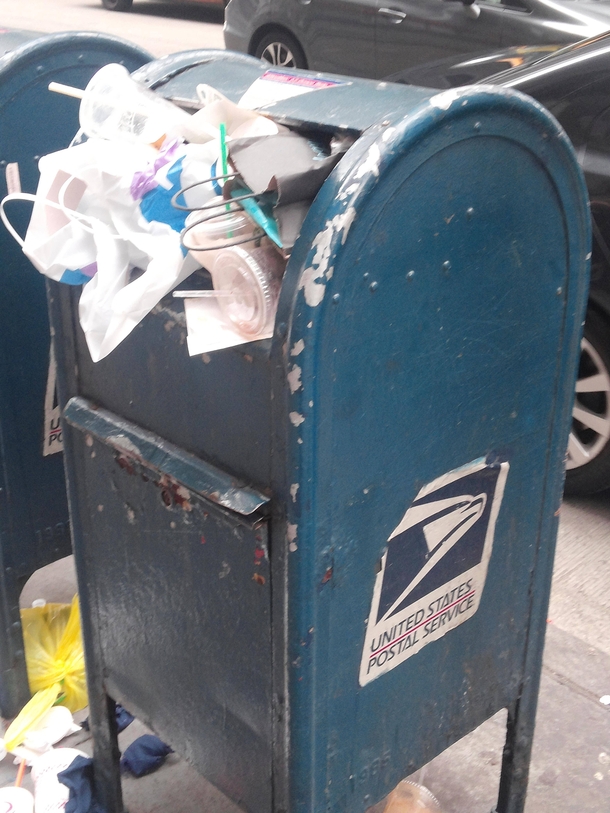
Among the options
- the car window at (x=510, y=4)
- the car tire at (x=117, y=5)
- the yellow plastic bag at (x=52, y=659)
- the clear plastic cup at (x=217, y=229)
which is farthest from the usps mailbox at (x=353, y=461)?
the car tire at (x=117, y=5)

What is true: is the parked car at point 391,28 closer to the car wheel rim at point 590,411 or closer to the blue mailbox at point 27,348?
the car wheel rim at point 590,411

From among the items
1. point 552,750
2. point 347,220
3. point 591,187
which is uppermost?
point 347,220

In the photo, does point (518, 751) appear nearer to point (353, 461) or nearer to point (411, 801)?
point (411, 801)

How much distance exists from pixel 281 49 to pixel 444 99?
6892 millimetres

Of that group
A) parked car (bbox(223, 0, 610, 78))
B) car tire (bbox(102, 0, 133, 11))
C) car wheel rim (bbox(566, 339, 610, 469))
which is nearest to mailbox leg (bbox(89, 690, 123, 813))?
car wheel rim (bbox(566, 339, 610, 469))

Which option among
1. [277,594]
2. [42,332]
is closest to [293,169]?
[277,594]

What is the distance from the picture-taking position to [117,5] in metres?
15.1

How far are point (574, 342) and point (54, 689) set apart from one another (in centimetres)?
174

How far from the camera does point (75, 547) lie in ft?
6.05

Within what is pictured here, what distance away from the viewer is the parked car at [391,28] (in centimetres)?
581

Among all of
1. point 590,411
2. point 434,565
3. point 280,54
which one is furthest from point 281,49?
point 434,565

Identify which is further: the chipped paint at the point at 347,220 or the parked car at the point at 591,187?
the parked car at the point at 591,187

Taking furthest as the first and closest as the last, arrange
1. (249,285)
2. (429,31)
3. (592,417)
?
(429,31) → (592,417) → (249,285)

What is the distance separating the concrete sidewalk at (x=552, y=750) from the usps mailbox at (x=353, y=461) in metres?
0.48
